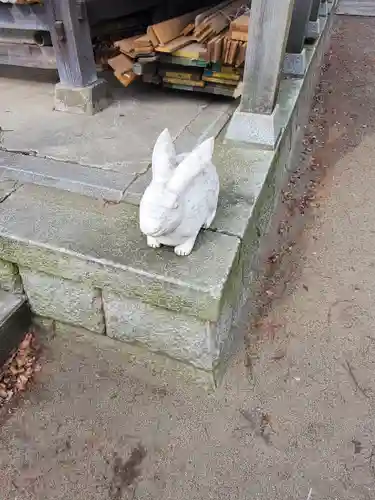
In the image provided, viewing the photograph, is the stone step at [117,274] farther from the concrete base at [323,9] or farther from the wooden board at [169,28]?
the concrete base at [323,9]

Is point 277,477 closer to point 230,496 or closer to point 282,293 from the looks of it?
point 230,496

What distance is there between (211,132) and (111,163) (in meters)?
0.79

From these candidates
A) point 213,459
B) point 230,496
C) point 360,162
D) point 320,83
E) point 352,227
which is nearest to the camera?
point 230,496

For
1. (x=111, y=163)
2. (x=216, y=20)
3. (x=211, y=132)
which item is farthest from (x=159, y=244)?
(x=216, y=20)

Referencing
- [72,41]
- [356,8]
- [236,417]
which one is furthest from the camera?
[356,8]

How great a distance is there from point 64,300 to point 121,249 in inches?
19.2

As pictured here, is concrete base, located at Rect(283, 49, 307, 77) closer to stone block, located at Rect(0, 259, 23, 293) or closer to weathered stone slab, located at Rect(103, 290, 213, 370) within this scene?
weathered stone slab, located at Rect(103, 290, 213, 370)

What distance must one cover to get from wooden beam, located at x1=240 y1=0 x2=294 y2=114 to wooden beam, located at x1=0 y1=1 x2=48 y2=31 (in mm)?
1442

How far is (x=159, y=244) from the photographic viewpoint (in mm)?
2092

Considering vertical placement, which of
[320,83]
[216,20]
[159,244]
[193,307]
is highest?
[216,20]

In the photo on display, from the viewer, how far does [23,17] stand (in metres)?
3.13

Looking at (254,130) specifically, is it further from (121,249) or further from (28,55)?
(28,55)

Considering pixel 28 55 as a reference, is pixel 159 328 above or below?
below

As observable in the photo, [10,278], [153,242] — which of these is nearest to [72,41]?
[10,278]
